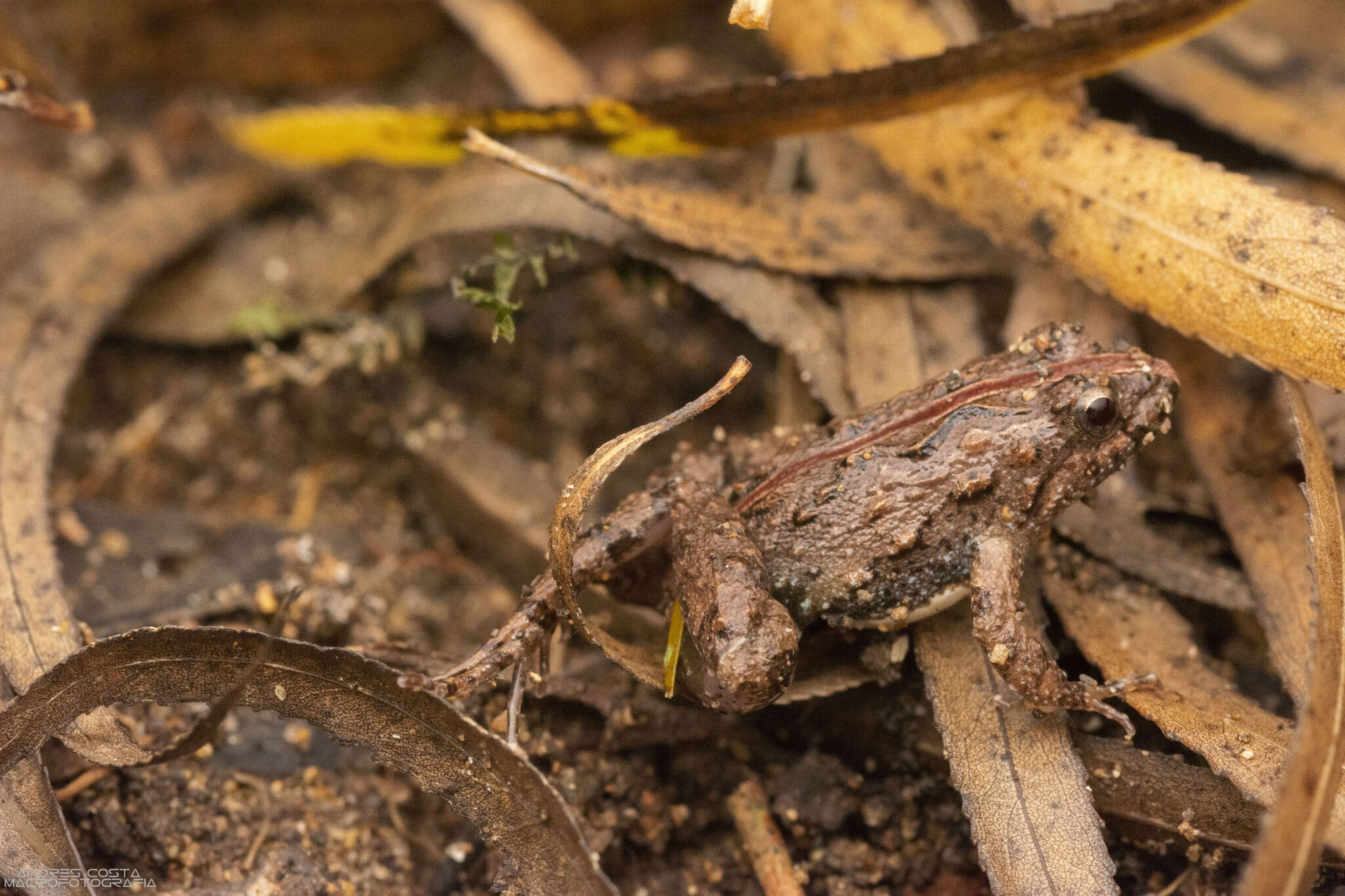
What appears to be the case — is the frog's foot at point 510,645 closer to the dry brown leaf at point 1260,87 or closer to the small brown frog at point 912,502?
the small brown frog at point 912,502

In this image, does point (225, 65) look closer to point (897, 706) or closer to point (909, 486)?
point (909, 486)

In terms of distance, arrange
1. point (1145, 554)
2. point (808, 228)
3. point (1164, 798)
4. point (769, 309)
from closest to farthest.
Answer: point (1164, 798) → point (1145, 554) → point (769, 309) → point (808, 228)

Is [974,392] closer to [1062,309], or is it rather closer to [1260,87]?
[1062,309]

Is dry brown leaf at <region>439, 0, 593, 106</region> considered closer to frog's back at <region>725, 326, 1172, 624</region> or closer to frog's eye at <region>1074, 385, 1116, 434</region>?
frog's back at <region>725, 326, 1172, 624</region>

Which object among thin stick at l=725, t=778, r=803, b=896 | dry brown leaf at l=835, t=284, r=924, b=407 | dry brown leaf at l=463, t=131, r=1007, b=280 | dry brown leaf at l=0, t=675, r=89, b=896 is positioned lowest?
thin stick at l=725, t=778, r=803, b=896

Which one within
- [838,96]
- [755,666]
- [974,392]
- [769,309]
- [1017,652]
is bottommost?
[1017,652]

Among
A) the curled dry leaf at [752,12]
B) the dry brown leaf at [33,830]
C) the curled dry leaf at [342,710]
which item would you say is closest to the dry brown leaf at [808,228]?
the curled dry leaf at [752,12]

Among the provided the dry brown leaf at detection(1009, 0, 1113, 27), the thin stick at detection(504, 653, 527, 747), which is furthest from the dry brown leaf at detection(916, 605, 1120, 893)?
the dry brown leaf at detection(1009, 0, 1113, 27)

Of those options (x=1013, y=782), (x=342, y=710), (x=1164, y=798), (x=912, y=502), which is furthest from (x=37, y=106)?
(x=1164, y=798)
